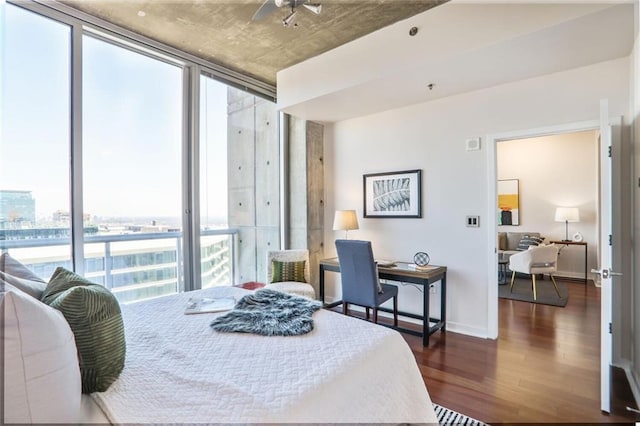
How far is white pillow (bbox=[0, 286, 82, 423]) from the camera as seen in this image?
88 cm

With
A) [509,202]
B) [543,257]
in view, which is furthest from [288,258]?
[509,202]

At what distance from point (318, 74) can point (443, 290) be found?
2.73 metres

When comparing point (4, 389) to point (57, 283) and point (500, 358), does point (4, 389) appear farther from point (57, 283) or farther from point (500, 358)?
point (500, 358)

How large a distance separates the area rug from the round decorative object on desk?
2071mm

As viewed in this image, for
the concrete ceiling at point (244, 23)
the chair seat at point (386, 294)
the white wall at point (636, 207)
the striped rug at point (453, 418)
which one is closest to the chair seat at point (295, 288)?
the chair seat at point (386, 294)

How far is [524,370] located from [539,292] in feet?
9.41

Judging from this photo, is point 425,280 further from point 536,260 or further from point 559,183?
point 559,183

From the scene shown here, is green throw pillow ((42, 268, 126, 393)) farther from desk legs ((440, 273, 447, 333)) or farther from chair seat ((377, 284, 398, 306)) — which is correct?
desk legs ((440, 273, 447, 333))

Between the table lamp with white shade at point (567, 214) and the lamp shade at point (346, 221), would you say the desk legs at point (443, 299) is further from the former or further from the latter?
the table lamp with white shade at point (567, 214)

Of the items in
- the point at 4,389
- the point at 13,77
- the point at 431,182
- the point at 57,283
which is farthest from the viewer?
the point at 431,182

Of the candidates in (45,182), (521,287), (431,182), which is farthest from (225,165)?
(521,287)

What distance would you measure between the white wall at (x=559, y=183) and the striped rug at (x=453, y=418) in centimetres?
514

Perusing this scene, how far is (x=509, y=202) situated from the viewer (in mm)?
6285

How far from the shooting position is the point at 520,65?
2.63 meters
